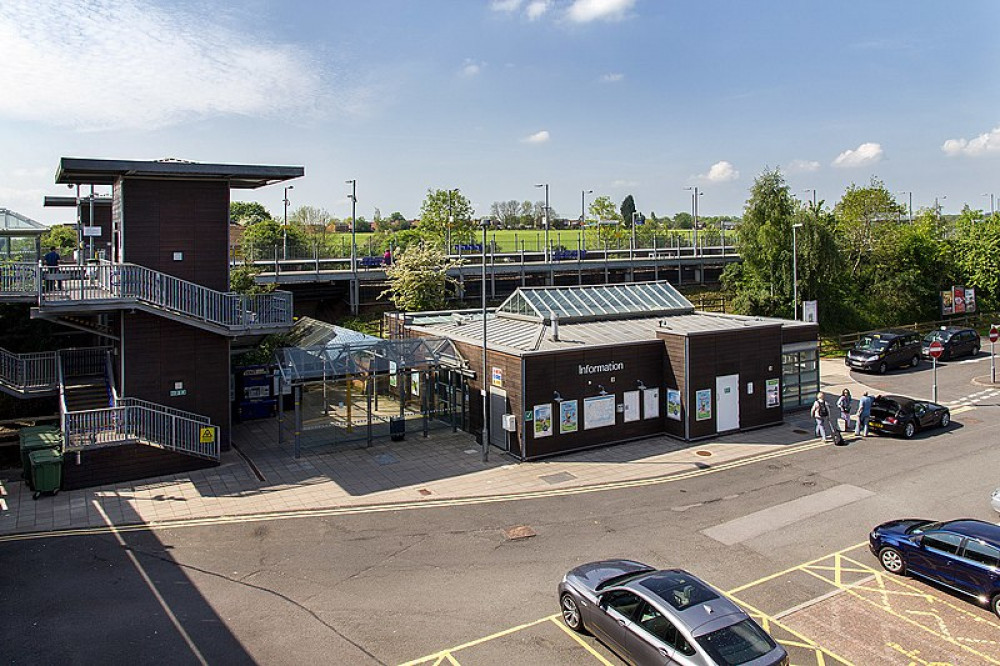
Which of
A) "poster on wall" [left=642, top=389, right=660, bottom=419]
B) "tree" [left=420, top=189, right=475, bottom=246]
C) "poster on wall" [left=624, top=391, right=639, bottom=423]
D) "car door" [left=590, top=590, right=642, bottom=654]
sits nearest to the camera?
"car door" [left=590, top=590, right=642, bottom=654]

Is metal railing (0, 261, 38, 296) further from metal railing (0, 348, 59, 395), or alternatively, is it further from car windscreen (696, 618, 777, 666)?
car windscreen (696, 618, 777, 666)

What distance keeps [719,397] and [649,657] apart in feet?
49.8

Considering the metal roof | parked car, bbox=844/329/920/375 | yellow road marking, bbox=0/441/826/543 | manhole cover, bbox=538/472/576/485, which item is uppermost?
the metal roof

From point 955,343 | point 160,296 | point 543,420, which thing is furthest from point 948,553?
point 955,343

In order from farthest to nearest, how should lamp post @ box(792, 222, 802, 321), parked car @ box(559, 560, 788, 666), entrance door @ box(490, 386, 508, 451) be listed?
lamp post @ box(792, 222, 802, 321) < entrance door @ box(490, 386, 508, 451) < parked car @ box(559, 560, 788, 666)

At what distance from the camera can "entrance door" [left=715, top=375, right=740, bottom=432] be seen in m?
24.2

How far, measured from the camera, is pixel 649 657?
10.2m

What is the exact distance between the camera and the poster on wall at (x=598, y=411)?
22.9 metres

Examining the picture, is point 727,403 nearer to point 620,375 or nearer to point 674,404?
point 674,404

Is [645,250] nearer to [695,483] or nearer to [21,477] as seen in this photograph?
[695,483]

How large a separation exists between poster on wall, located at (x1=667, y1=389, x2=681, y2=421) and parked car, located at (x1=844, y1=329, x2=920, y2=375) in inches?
643

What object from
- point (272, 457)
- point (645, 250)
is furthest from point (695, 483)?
point (645, 250)

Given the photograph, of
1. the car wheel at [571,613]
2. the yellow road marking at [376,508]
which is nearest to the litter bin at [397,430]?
the yellow road marking at [376,508]

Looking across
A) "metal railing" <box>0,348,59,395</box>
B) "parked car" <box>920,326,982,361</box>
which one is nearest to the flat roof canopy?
"metal railing" <box>0,348,59,395</box>
